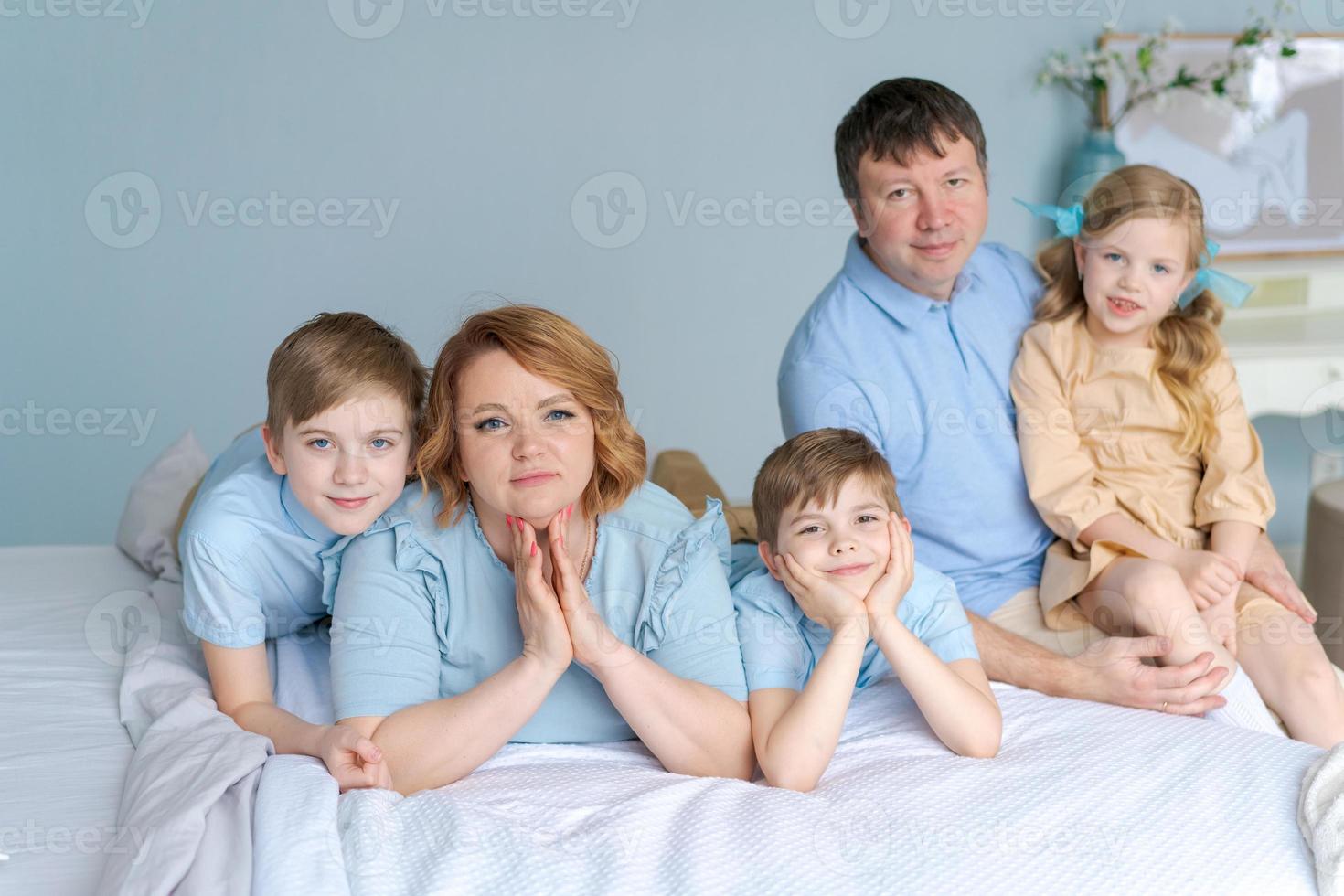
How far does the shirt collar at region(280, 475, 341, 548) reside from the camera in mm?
1797

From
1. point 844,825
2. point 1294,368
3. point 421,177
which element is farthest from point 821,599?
point 421,177

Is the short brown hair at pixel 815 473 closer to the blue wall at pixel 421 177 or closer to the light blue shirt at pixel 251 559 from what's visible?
the light blue shirt at pixel 251 559

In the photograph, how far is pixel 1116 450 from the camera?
2.21 meters

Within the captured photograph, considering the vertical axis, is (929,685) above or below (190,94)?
below

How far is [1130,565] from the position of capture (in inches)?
79.3

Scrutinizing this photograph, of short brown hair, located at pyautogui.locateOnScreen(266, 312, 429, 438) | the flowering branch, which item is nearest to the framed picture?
the flowering branch

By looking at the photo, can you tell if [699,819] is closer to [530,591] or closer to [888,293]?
[530,591]

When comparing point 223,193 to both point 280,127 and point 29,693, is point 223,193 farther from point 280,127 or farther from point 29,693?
point 29,693

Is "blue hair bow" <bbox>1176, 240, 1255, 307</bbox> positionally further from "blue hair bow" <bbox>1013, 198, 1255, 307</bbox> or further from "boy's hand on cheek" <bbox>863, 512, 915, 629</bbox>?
"boy's hand on cheek" <bbox>863, 512, 915, 629</bbox>

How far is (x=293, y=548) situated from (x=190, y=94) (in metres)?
2.07

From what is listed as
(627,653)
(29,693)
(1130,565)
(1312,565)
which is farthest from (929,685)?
(1312,565)

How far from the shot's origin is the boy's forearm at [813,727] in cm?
157

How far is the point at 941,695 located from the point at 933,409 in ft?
2.08

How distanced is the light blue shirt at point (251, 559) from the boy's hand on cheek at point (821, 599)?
24.6 inches
